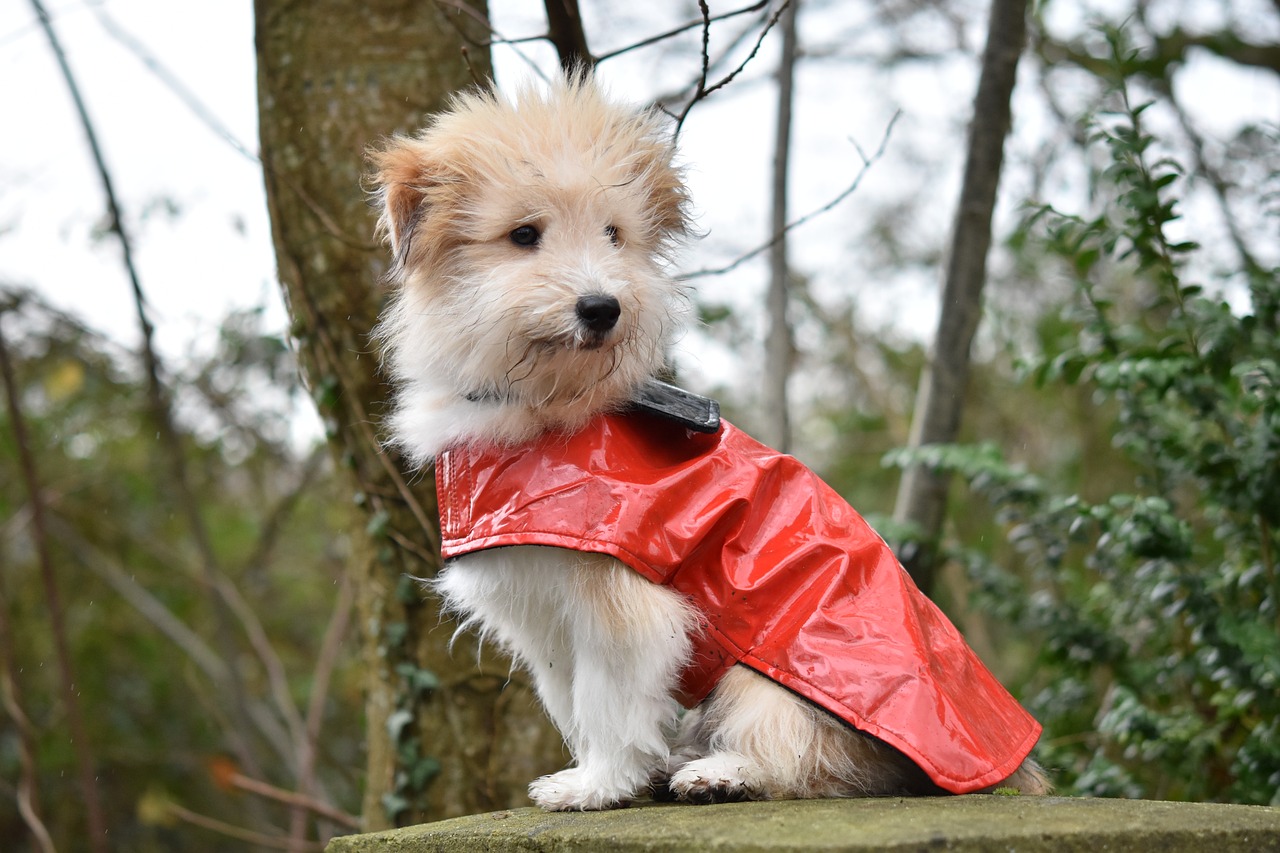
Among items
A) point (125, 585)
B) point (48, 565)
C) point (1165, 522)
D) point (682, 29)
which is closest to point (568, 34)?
point (682, 29)

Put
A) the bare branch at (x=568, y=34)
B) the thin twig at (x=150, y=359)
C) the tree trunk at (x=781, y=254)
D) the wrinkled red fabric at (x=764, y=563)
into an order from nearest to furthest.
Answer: the wrinkled red fabric at (x=764, y=563) < the bare branch at (x=568, y=34) < the thin twig at (x=150, y=359) < the tree trunk at (x=781, y=254)

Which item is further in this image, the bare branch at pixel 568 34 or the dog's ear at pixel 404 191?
the bare branch at pixel 568 34

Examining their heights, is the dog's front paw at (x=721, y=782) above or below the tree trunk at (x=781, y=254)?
below

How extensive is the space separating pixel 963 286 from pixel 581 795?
321cm

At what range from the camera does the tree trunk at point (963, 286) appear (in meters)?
4.76

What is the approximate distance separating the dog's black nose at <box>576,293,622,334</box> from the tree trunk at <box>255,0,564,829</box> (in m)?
1.40

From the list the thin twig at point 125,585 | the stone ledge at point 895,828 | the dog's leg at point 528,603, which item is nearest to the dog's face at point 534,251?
the dog's leg at point 528,603

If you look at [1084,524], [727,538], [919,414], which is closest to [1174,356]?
[1084,524]

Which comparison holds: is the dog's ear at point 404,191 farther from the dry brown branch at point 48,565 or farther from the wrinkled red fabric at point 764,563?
the dry brown branch at point 48,565

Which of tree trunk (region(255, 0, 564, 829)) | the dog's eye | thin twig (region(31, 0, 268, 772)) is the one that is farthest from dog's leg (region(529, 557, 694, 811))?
thin twig (region(31, 0, 268, 772))

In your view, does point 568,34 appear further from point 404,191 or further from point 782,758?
point 782,758

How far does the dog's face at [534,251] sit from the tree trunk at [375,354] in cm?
93

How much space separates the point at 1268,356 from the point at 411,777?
11.2 ft

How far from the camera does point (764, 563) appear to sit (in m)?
2.73
